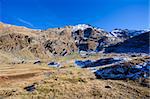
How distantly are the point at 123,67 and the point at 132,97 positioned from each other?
1876cm

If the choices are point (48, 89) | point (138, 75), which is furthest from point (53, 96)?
point (138, 75)

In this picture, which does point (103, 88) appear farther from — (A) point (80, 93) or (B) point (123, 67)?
(B) point (123, 67)

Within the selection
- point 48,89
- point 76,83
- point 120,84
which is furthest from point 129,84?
point 48,89

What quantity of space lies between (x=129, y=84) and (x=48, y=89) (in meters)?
13.4

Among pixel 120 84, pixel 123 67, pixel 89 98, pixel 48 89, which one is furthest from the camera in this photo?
pixel 123 67

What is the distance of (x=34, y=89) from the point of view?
40.1m

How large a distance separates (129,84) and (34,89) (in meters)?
15.4

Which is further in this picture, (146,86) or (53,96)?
(146,86)

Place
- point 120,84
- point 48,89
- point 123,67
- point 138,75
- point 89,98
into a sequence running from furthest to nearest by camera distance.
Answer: point 123,67
point 138,75
point 120,84
point 48,89
point 89,98

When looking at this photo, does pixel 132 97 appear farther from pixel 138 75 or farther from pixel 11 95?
pixel 11 95

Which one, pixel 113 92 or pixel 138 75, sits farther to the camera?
pixel 138 75

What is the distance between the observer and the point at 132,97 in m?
35.8

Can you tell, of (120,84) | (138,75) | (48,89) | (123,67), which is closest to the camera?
(48,89)

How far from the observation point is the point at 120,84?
42.1m
